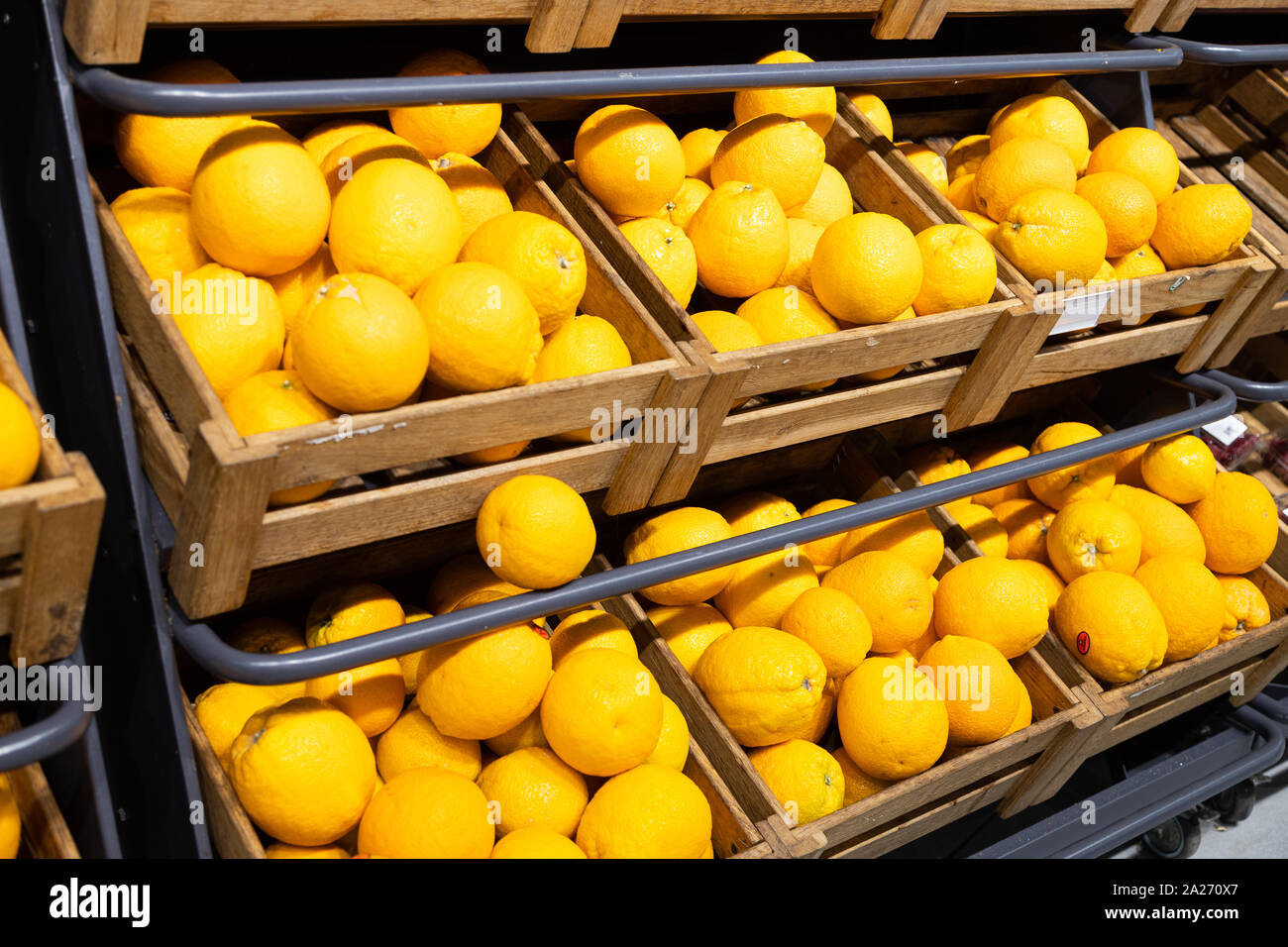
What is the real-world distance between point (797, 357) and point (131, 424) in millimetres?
846

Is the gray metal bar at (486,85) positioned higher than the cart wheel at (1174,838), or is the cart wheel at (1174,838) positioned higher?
the gray metal bar at (486,85)

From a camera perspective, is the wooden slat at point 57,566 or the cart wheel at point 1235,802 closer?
the wooden slat at point 57,566

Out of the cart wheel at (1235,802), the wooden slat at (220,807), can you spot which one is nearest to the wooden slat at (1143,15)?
the cart wheel at (1235,802)

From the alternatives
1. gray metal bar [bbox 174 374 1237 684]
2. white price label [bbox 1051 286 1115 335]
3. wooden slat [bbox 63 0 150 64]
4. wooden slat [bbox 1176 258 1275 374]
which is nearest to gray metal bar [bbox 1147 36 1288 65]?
wooden slat [bbox 1176 258 1275 374]

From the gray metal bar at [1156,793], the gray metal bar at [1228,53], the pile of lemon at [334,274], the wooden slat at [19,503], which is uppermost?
the gray metal bar at [1228,53]

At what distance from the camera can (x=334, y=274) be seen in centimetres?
136

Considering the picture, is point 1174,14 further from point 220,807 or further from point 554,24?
point 220,807

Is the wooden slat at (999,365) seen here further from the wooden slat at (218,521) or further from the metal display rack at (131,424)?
the wooden slat at (218,521)

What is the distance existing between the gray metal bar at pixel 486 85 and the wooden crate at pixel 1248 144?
1.02 metres

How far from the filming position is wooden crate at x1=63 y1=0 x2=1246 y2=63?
1.06 meters

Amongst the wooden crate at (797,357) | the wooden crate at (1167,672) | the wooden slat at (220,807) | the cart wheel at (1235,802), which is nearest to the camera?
the wooden slat at (220,807)

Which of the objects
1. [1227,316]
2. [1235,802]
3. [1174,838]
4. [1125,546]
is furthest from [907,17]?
[1235,802]

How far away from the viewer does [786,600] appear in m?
1.80

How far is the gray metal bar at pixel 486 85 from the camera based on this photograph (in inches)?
41.5
